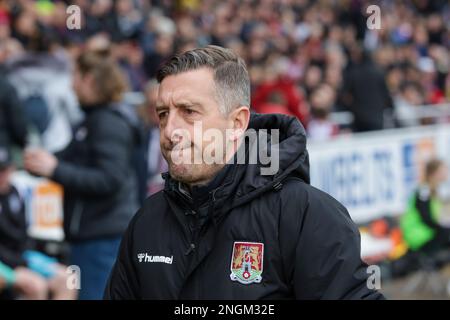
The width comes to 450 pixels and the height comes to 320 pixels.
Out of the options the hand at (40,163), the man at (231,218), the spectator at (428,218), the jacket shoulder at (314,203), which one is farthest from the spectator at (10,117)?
the jacket shoulder at (314,203)

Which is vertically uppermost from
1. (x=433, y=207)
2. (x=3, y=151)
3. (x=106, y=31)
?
(x=106, y=31)

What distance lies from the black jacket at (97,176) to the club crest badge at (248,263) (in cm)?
252

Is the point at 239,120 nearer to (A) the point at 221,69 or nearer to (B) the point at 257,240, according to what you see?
(A) the point at 221,69

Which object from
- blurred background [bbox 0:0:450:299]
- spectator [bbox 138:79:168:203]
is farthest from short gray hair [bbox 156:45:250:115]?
spectator [bbox 138:79:168:203]

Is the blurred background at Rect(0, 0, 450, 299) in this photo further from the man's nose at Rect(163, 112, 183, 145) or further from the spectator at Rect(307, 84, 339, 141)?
the man's nose at Rect(163, 112, 183, 145)

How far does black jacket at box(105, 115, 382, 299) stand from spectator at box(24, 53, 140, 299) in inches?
89.5

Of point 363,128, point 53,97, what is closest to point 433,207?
point 363,128

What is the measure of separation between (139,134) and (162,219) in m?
2.69

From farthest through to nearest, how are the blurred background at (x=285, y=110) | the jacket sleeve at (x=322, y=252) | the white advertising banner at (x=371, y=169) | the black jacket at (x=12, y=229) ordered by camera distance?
the white advertising banner at (x=371, y=169) < the blurred background at (x=285, y=110) < the black jacket at (x=12, y=229) < the jacket sleeve at (x=322, y=252)

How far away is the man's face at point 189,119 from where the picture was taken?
100 inches

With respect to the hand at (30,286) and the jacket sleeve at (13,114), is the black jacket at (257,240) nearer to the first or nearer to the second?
the hand at (30,286)

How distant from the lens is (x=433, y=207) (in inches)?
356
